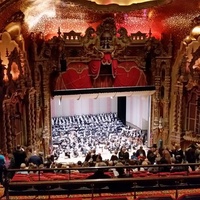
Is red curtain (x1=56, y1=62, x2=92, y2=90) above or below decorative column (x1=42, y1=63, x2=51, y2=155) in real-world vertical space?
above

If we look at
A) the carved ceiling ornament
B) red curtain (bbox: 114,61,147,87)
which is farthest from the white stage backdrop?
the carved ceiling ornament

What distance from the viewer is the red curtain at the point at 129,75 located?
16.8 meters

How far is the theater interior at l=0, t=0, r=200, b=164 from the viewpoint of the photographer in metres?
14.3

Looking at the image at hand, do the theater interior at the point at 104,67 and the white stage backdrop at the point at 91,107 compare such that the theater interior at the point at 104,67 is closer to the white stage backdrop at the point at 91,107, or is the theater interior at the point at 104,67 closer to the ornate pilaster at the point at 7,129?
the ornate pilaster at the point at 7,129

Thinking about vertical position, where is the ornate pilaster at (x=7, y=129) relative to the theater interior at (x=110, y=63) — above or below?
below

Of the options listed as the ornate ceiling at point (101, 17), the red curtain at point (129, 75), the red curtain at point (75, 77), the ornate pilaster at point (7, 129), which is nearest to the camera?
the ornate pilaster at point (7, 129)

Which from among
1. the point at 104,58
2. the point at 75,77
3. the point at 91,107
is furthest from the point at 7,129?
the point at 91,107

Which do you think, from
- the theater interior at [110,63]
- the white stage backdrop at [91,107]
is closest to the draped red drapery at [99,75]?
the theater interior at [110,63]

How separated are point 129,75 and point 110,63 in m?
1.08

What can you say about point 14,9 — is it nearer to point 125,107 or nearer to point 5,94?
point 5,94

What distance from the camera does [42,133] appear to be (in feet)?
52.3

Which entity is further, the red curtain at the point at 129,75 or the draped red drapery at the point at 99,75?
the red curtain at the point at 129,75

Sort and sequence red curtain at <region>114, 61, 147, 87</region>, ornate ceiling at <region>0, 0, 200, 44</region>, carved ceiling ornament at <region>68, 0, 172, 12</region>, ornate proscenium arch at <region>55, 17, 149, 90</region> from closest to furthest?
carved ceiling ornament at <region>68, 0, 172, 12</region>
ornate ceiling at <region>0, 0, 200, 44</region>
ornate proscenium arch at <region>55, 17, 149, 90</region>
red curtain at <region>114, 61, 147, 87</region>

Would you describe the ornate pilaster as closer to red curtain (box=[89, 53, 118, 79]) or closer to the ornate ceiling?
the ornate ceiling
